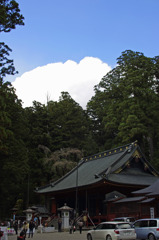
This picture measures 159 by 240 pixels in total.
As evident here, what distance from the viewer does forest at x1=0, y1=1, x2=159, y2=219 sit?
45438mm

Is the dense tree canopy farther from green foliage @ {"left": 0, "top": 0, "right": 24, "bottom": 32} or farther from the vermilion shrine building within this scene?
green foliage @ {"left": 0, "top": 0, "right": 24, "bottom": 32}

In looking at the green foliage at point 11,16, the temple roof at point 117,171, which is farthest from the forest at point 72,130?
the green foliage at point 11,16

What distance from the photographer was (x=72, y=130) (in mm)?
64750

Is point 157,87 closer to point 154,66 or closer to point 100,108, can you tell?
point 154,66

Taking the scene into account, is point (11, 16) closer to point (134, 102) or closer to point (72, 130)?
point (134, 102)

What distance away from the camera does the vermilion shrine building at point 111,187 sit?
2872 cm

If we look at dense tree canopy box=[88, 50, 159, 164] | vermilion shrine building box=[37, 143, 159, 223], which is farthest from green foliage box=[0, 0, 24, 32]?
dense tree canopy box=[88, 50, 159, 164]

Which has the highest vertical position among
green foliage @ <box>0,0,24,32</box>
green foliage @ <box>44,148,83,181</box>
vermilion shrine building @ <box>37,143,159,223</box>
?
A: green foliage @ <box>0,0,24,32</box>

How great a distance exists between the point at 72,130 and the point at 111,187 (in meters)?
31.1

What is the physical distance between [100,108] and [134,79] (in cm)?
1211

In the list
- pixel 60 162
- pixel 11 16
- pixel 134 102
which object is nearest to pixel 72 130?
pixel 60 162

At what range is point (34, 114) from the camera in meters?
59.6

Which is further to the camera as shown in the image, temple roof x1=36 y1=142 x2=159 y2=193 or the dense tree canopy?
the dense tree canopy

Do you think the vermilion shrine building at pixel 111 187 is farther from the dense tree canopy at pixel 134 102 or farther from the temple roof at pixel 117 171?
the dense tree canopy at pixel 134 102
